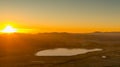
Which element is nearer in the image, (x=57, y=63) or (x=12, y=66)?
(x=12, y=66)

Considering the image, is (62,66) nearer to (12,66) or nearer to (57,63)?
(57,63)

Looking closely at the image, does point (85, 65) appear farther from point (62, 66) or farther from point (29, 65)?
point (29, 65)

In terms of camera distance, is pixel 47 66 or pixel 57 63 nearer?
pixel 47 66

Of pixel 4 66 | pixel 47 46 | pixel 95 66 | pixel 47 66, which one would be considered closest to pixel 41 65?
pixel 47 66

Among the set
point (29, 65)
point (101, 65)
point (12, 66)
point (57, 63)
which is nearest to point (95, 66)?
point (101, 65)

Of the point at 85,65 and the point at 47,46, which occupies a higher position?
the point at 47,46

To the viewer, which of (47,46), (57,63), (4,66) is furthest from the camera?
(47,46)

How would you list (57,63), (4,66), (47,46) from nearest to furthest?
(4,66), (57,63), (47,46)

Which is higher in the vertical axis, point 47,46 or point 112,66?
point 47,46

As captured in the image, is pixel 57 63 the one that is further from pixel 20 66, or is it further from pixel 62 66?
pixel 20 66
